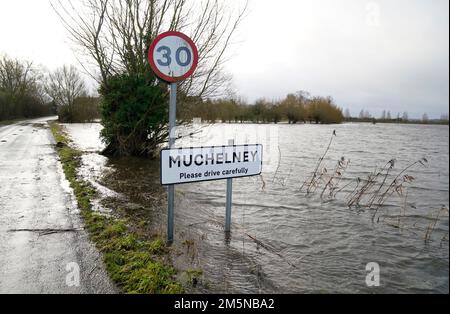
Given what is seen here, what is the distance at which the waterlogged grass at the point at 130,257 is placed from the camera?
3.26 meters

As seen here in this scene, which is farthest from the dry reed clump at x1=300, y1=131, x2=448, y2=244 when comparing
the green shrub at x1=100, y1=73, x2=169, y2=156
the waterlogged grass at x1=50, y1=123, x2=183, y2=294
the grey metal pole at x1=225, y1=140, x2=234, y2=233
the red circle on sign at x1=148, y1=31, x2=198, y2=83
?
the green shrub at x1=100, y1=73, x2=169, y2=156

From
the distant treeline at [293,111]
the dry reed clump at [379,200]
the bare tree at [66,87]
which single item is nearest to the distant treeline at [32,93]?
the bare tree at [66,87]

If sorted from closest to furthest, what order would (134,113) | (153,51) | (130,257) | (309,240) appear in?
(130,257)
(153,51)
(309,240)
(134,113)

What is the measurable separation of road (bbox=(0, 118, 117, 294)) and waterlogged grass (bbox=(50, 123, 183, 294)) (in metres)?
0.13

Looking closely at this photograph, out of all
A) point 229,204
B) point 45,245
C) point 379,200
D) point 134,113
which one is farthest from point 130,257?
point 134,113

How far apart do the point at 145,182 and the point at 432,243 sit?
23.0 ft

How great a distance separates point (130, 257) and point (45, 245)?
4.54 ft

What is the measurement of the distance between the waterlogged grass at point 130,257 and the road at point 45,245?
5.3 inches

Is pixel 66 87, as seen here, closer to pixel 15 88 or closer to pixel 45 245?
pixel 15 88

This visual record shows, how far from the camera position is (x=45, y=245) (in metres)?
4.30

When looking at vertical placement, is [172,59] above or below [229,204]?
above

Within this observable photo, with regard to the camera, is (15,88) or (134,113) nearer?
(134,113)

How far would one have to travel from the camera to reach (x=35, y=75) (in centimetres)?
5750

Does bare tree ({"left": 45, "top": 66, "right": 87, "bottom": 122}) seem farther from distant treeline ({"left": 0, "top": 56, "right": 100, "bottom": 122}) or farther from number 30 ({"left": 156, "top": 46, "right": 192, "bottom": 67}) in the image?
number 30 ({"left": 156, "top": 46, "right": 192, "bottom": 67})
